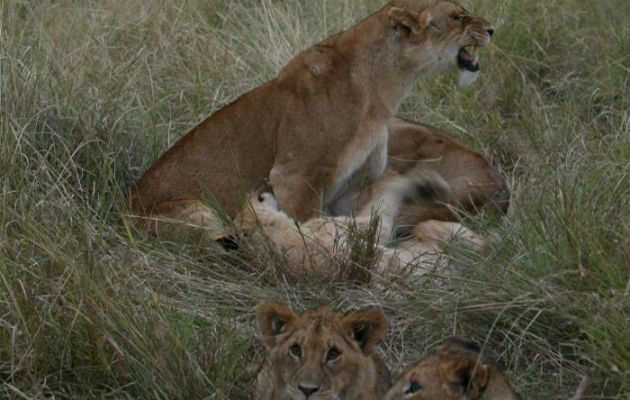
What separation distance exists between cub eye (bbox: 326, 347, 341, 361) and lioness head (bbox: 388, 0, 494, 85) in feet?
7.67

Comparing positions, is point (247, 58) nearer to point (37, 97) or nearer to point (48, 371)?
point (37, 97)

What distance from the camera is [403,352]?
4.32m

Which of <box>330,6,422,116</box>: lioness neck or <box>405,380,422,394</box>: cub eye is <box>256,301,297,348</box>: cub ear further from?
<box>330,6,422,116</box>: lioness neck

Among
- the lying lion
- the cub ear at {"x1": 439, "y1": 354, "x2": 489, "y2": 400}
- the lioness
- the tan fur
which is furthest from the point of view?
the tan fur

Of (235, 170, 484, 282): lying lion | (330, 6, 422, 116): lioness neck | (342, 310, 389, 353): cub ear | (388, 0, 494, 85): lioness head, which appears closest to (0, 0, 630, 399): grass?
(235, 170, 484, 282): lying lion

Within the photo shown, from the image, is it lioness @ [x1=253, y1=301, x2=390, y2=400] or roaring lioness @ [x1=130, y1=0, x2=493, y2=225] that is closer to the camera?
lioness @ [x1=253, y1=301, x2=390, y2=400]

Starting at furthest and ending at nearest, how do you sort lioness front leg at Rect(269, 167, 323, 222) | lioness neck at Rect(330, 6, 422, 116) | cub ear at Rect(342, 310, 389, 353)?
1. lioness neck at Rect(330, 6, 422, 116)
2. lioness front leg at Rect(269, 167, 323, 222)
3. cub ear at Rect(342, 310, 389, 353)

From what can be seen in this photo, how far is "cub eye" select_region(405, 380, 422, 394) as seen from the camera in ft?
11.5

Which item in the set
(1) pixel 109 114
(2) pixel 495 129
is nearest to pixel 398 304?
(1) pixel 109 114

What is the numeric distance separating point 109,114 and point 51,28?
4.49 feet

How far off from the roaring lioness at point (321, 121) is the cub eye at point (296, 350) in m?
1.99

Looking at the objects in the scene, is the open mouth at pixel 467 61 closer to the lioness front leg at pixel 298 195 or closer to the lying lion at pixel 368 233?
the lying lion at pixel 368 233

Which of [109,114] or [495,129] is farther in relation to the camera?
[495,129]

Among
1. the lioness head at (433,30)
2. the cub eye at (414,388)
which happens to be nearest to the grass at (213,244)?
the cub eye at (414,388)
